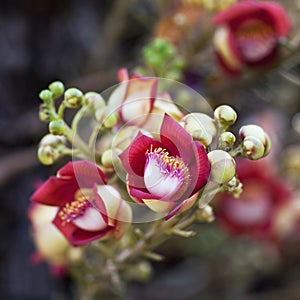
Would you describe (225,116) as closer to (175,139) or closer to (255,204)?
(175,139)

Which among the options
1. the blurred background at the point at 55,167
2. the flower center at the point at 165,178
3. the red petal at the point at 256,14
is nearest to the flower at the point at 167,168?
the flower center at the point at 165,178

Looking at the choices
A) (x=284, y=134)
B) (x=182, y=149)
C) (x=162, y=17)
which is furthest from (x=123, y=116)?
(x=284, y=134)

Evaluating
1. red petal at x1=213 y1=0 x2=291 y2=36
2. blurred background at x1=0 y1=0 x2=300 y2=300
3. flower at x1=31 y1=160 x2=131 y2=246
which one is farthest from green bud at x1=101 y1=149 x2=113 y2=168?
blurred background at x1=0 y1=0 x2=300 y2=300

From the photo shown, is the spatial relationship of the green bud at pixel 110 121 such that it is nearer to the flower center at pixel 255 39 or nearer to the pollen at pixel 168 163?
the pollen at pixel 168 163

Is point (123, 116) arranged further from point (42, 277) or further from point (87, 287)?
point (42, 277)

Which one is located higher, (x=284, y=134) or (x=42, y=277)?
(x=284, y=134)

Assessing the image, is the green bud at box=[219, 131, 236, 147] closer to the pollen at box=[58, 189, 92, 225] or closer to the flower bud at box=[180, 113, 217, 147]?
the flower bud at box=[180, 113, 217, 147]

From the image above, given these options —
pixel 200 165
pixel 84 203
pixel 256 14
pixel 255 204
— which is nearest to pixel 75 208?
pixel 84 203
